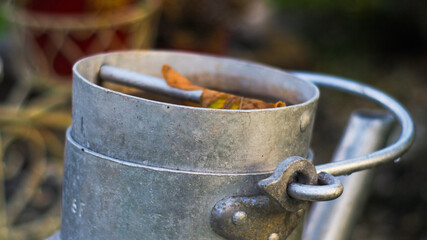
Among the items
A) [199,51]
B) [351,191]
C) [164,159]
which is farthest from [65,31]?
[164,159]

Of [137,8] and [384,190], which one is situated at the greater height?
[137,8]

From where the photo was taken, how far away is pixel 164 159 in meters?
0.74

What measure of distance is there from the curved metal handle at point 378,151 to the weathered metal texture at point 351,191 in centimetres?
12

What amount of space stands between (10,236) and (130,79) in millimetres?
1918

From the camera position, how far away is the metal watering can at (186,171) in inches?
28.5

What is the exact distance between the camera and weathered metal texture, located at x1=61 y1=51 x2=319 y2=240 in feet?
2.38

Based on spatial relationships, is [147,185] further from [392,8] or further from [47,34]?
[392,8]

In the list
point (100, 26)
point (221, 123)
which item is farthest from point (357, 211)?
point (100, 26)

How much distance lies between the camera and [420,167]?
3107 millimetres

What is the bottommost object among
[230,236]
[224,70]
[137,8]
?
[137,8]

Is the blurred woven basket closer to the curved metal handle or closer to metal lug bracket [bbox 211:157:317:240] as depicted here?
the curved metal handle

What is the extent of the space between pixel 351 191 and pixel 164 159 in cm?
58

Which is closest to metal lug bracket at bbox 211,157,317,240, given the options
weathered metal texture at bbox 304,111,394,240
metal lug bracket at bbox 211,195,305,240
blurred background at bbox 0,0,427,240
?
metal lug bracket at bbox 211,195,305,240

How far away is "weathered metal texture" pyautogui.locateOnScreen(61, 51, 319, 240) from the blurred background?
0.57 meters
